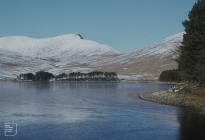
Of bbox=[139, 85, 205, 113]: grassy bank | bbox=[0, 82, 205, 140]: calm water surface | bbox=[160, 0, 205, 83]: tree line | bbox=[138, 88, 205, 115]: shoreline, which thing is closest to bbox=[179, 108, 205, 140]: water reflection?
bbox=[0, 82, 205, 140]: calm water surface

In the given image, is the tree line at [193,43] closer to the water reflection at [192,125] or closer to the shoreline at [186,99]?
the shoreline at [186,99]

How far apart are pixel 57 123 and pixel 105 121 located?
6257 millimetres

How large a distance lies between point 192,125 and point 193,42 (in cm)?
4989

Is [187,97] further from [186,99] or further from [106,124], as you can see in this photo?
[106,124]

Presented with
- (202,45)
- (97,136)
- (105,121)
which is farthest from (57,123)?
(202,45)

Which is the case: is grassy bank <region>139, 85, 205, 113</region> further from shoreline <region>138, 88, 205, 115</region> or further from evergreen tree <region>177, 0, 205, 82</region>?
evergreen tree <region>177, 0, 205, 82</region>

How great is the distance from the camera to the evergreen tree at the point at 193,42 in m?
96.7

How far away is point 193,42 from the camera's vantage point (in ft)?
325

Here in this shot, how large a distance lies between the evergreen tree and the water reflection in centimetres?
3064

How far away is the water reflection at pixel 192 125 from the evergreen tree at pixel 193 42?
3064cm

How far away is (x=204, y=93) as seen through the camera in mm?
86812

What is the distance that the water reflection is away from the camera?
44.6 meters

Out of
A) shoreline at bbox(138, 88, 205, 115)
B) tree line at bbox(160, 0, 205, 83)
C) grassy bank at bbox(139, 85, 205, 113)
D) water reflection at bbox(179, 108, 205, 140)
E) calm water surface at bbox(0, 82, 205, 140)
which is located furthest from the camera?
tree line at bbox(160, 0, 205, 83)

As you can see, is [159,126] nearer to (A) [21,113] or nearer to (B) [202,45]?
(A) [21,113]
